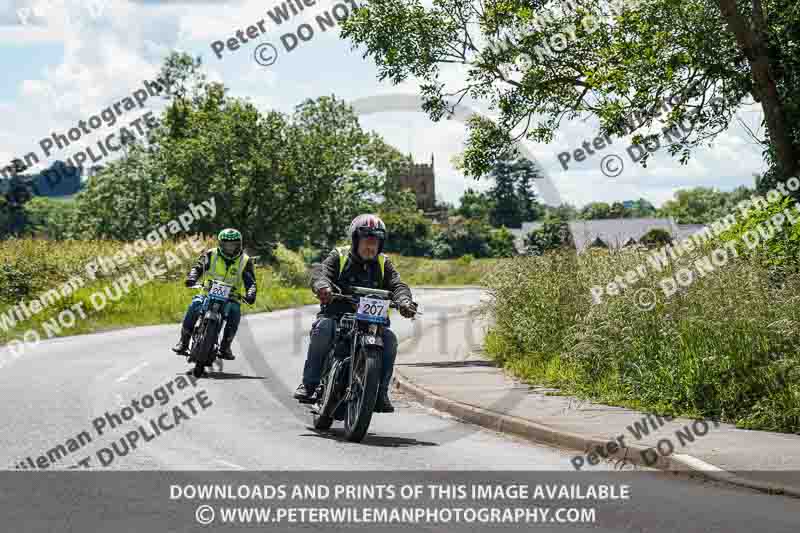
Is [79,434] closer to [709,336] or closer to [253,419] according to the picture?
[253,419]

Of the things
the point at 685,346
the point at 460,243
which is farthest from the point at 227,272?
the point at 460,243

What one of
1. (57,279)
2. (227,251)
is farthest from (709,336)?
(57,279)

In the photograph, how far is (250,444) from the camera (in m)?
9.30

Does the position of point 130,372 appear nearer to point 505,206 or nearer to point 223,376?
point 223,376

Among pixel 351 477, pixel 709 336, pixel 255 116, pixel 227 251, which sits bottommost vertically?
pixel 351 477

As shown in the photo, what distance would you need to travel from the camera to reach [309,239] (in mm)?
58031

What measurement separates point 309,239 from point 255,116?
8.78 m

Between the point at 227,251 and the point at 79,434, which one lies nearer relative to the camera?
the point at 79,434

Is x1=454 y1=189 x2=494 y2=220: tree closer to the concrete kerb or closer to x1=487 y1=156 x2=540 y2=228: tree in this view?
x1=487 y1=156 x2=540 y2=228: tree

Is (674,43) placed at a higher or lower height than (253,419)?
higher

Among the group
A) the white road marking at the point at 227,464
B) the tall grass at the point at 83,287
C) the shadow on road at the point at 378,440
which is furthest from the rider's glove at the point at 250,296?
the tall grass at the point at 83,287

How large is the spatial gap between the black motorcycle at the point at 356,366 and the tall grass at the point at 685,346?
3.49 metres

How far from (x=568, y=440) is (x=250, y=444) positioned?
2.92 m

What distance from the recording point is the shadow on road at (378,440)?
9508 millimetres
